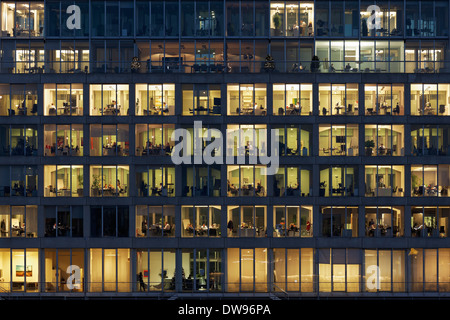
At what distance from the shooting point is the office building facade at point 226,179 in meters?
62.9

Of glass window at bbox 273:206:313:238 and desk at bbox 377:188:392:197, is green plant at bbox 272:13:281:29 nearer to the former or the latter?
glass window at bbox 273:206:313:238

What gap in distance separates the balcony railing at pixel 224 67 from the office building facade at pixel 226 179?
121mm

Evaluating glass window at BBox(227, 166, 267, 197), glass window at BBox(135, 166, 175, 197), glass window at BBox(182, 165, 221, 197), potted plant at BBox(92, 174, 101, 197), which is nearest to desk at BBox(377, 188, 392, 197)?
glass window at BBox(227, 166, 267, 197)

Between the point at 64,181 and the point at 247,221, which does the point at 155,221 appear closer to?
the point at 247,221

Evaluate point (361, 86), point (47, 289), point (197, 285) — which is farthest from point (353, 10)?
point (47, 289)

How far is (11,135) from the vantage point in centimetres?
6391

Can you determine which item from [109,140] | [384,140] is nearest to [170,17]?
[109,140]

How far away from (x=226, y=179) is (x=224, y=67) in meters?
9.65

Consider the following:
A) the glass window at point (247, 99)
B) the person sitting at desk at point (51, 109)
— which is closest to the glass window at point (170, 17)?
the glass window at point (247, 99)

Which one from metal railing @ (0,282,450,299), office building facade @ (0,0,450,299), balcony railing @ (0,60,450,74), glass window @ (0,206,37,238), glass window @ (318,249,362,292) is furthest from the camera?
balcony railing @ (0,60,450,74)

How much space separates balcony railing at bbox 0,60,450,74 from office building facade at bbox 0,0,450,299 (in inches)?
4.8

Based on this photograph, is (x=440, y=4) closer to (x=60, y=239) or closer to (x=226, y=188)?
(x=226, y=188)

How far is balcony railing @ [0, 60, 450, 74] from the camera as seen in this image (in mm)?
64688

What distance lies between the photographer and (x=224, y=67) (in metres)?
64.8
